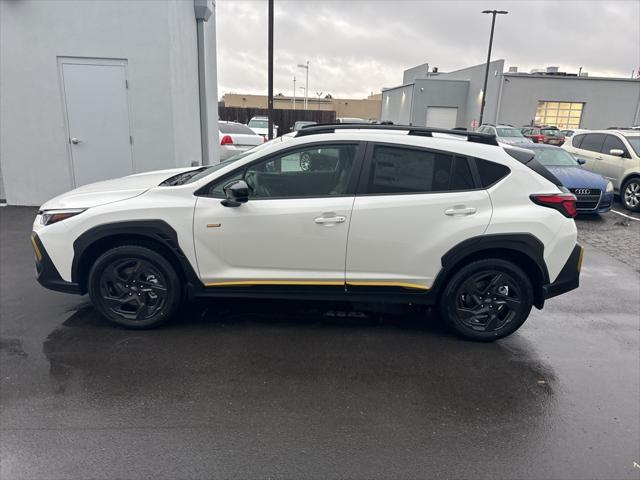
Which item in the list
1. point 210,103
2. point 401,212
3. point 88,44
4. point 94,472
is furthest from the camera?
point 210,103

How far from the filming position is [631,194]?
428 inches

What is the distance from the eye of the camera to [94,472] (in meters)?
2.47

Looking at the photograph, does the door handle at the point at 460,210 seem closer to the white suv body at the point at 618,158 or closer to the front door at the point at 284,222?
the front door at the point at 284,222

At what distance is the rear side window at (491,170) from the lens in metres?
3.86

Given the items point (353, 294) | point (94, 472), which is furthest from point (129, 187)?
point (94, 472)

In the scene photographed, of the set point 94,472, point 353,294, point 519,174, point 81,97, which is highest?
point 81,97

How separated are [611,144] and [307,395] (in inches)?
466

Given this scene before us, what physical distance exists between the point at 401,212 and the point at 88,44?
23.0 ft

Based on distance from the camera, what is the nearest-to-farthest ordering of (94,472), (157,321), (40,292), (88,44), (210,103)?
(94,472) → (157,321) → (40,292) → (88,44) → (210,103)

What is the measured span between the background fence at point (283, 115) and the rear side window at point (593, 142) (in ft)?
64.6

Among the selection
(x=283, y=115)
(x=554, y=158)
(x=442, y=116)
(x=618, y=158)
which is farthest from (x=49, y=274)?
(x=442, y=116)

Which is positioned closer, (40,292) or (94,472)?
(94,472)

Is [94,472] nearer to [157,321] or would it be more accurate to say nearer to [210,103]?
[157,321]

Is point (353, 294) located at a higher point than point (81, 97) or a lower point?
lower
